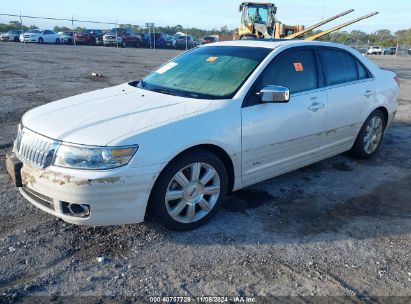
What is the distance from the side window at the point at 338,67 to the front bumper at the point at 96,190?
2755mm

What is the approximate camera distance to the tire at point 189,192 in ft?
11.3

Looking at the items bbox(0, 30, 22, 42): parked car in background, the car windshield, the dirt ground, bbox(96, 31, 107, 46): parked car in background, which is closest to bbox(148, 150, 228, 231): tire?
the dirt ground

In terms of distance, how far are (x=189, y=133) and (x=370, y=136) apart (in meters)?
3.46

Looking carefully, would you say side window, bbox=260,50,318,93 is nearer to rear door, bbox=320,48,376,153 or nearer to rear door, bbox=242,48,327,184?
Result: rear door, bbox=242,48,327,184

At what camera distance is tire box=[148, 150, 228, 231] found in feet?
11.3

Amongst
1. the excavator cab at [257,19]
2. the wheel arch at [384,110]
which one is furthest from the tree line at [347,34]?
the wheel arch at [384,110]

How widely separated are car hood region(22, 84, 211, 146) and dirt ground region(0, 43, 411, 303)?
90cm

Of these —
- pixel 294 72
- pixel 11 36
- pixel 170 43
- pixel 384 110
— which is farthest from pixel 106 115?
pixel 170 43

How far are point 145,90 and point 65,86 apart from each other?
24.6 feet

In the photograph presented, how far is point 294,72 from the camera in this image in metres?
4.52

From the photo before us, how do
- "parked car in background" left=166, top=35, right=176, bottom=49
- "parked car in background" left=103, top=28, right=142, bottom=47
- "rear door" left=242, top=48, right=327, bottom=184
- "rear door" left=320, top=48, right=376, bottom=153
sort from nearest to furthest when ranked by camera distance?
"rear door" left=242, top=48, right=327, bottom=184, "rear door" left=320, top=48, right=376, bottom=153, "parked car in background" left=103, top=28, right=142, bottom=47, "parked car in background" left=166, top=35, right=176, bottom=49

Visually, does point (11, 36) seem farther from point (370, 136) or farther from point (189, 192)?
point (189, 192)

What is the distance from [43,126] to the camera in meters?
3.48

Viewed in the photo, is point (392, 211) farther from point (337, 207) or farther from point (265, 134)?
point (265, 134)
